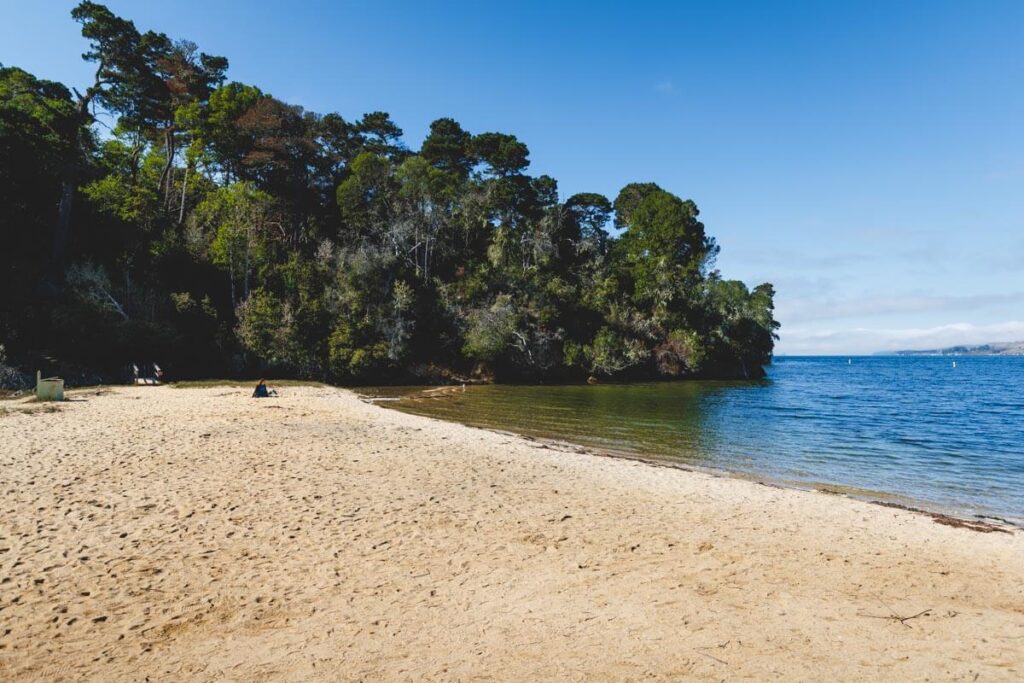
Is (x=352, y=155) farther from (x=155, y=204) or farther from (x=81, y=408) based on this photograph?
(x=81, y=408)

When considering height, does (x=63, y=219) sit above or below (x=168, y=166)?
below

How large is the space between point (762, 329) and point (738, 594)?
6536 centimetres

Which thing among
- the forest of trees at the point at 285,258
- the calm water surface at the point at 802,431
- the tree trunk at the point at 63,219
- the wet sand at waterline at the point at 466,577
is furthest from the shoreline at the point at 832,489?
the tree trunk at the point at 63,219

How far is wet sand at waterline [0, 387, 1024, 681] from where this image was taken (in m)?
5.01

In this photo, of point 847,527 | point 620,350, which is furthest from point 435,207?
point 847,527

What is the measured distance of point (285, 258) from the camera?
4122 cm

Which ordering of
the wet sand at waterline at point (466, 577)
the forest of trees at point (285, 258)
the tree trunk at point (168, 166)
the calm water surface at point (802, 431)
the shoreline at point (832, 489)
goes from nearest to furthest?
the wet sand at waterline at point (466, 577), the shoreline at point (832, 489), the calm water surface at point (802, 431), the forest of trees at point (285, 258), the tree trunk at point (168, 166)

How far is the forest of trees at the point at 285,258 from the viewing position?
106 ft

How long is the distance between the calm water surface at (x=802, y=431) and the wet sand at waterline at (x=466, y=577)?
148 inches

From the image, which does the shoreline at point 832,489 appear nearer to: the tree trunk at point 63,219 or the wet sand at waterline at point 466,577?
the wet sand at waterline at point 466,577

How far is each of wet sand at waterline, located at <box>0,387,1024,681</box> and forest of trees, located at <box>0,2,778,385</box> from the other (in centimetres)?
2429

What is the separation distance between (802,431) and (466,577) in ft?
64.8

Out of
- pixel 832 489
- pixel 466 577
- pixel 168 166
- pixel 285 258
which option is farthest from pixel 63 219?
pixel 832 489

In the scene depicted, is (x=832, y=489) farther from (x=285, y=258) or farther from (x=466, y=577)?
(x=285, y=258)
